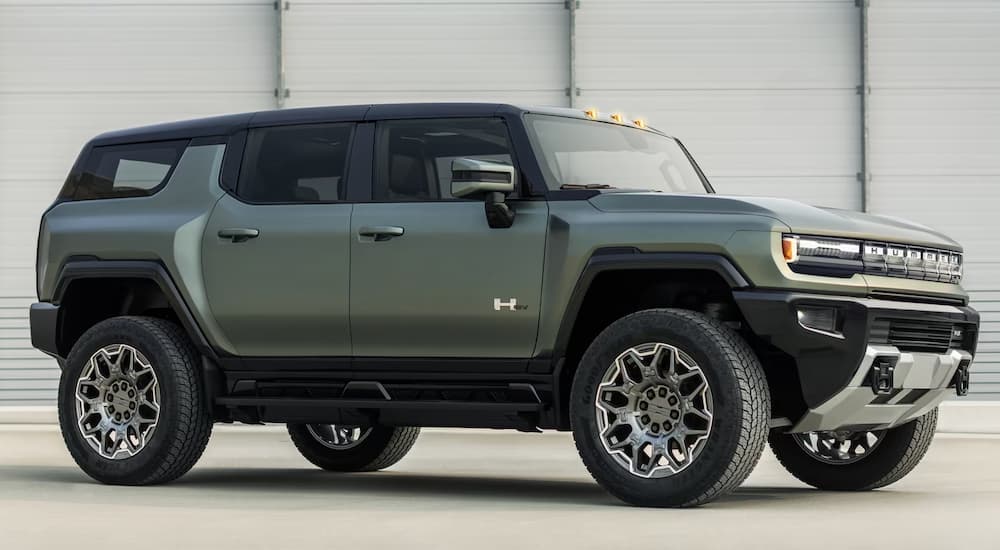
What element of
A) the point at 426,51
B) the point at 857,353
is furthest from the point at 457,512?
the point at 426,51

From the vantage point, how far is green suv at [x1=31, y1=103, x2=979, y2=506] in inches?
310

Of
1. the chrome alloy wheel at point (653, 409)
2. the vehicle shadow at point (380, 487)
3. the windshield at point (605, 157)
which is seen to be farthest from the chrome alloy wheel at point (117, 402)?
the chrome alloy wheel at point (653, 409)

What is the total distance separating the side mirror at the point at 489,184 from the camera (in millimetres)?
8125

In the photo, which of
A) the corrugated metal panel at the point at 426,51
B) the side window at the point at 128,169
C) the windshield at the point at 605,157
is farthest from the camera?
the corrugated metal panel at the point at 426,51

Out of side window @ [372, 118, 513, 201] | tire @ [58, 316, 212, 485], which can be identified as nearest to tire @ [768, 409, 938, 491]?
side window @ [372, 118, 513, 201]

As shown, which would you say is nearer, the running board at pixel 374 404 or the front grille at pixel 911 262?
the front grille at pixel 911 262

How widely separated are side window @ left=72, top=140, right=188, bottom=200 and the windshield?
7.82 feet

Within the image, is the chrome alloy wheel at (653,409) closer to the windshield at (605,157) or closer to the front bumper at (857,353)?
the front bumper at (857,353)

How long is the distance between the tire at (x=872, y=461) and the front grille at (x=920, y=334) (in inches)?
30.0

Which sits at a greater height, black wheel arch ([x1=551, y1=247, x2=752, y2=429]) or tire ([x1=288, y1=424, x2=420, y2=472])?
black wheel arch ([x1=551, y1=247, x2=752, y2=429])

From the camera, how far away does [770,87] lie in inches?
874

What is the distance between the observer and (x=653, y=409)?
802cm

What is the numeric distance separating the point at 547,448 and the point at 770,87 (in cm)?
911

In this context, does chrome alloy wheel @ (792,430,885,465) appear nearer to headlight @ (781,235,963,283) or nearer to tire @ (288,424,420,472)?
headlight @ (781,235,963,283)
